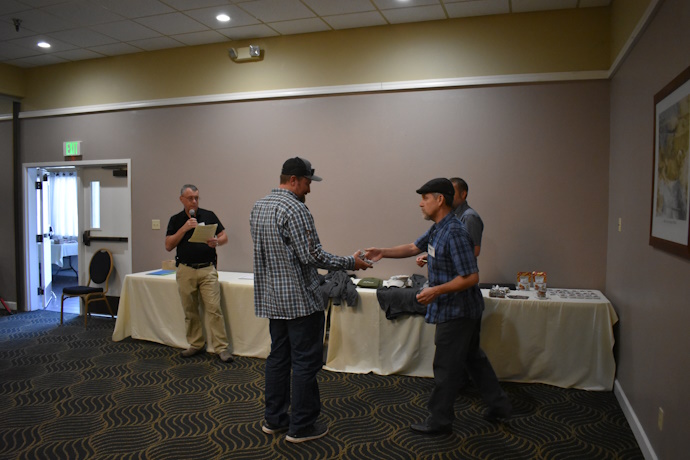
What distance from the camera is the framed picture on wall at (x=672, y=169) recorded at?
215 cm

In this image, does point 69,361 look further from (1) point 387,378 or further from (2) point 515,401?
(2) point 515,401

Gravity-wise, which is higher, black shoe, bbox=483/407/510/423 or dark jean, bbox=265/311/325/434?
dark jean, bbox=265/311/325/434

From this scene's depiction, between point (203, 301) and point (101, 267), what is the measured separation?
2.13 m

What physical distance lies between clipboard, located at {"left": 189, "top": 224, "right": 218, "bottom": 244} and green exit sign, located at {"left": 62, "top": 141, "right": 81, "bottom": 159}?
2827 mm

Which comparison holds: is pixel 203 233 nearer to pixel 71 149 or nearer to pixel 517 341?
pixel 517 341

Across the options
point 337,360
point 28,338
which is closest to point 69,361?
point 28,338

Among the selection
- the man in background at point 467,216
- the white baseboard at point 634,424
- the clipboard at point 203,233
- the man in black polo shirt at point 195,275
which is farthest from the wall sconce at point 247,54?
the white baseboard at point 634,424

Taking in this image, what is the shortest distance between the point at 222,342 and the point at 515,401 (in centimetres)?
253

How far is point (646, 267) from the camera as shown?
2832 millimetres

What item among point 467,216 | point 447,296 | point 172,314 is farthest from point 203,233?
point 447,296

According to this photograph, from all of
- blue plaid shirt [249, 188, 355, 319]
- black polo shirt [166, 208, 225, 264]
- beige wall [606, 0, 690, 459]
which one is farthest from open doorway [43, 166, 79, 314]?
beige wall [606, 0, 690, 459]

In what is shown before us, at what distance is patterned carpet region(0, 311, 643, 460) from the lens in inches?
107

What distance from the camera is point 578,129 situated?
13.5 ft

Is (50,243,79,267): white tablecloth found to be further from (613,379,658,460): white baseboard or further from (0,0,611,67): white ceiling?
(613,379,658,460): white baseboard
